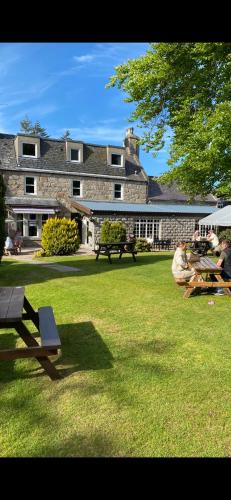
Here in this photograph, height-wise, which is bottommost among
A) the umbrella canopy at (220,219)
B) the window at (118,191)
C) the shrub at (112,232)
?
the shrub at (112,232)

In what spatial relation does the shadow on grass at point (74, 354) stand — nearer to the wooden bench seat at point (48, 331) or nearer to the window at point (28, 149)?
the wooden bench seat at point (48, 331)

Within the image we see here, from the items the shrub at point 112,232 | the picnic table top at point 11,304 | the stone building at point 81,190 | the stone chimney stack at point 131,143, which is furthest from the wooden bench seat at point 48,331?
the stone chimney stack at point 131,143

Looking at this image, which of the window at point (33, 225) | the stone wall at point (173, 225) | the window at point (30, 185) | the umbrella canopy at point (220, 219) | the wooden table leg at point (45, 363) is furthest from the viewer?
the window at point (30, 185)

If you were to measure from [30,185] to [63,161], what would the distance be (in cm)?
369

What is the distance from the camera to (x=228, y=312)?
6930 mm

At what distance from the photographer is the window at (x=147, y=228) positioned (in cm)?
2647

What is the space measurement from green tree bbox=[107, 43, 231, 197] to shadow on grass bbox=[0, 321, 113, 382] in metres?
9.26

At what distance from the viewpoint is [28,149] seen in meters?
26.9

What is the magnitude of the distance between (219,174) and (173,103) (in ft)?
15.7

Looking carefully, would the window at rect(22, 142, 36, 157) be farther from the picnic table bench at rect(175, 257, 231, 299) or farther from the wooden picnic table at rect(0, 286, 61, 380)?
the wooden picnic table at rect(0, 286, 61, 380)

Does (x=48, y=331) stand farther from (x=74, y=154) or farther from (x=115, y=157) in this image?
(x=115, y=157)

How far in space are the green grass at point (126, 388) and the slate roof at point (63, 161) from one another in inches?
859

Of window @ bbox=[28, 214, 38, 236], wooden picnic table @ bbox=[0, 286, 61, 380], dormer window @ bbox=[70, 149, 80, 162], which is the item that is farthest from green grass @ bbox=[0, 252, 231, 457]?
dormer window @ bbox=[70, 149, 80, 162]

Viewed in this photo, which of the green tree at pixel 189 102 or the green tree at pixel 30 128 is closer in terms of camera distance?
the green tree at pixel 189 102
